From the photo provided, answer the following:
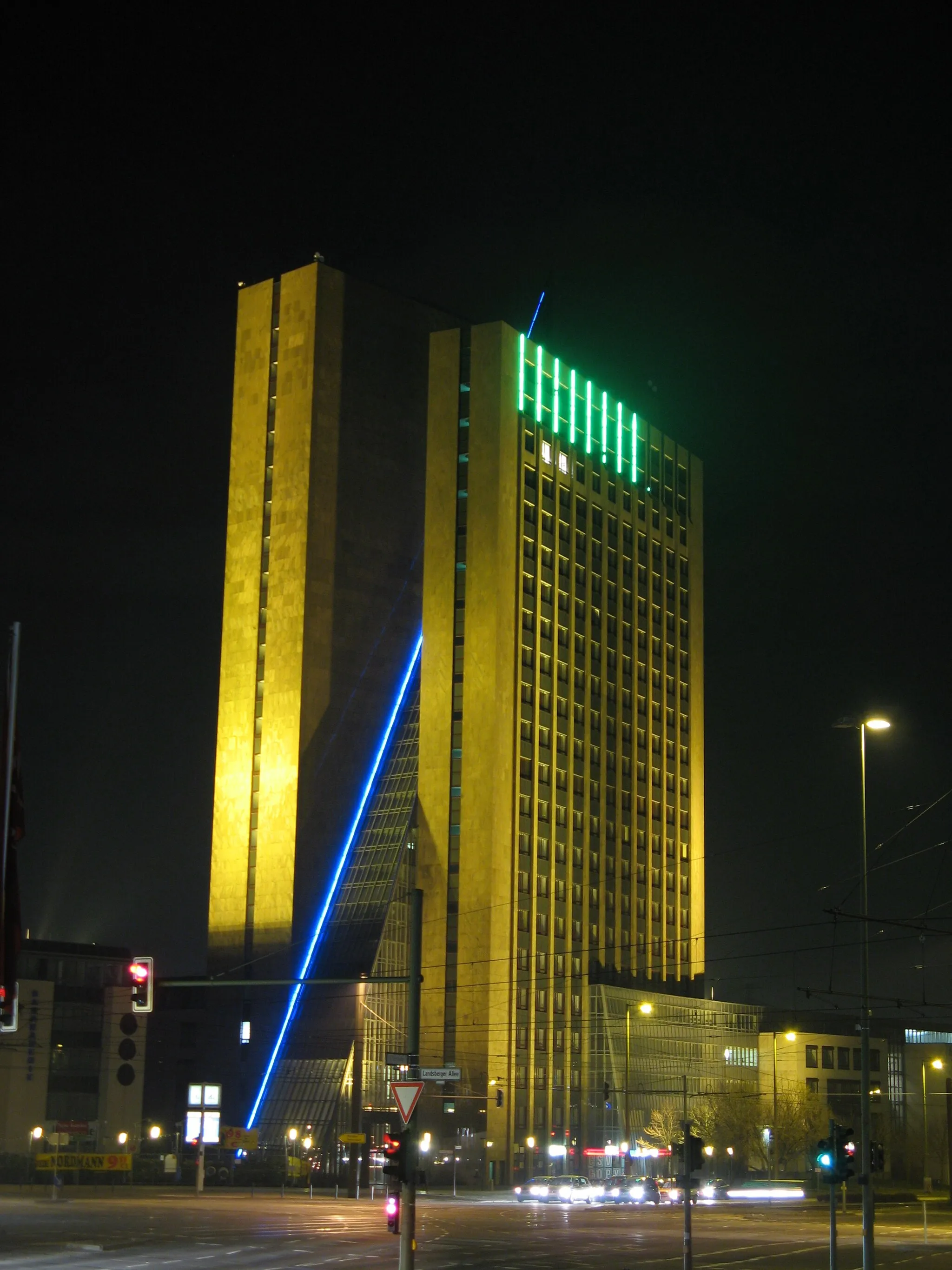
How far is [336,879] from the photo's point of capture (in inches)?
4451

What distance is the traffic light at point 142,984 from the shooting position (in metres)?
32.7

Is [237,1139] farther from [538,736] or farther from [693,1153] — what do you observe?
[693,1153]

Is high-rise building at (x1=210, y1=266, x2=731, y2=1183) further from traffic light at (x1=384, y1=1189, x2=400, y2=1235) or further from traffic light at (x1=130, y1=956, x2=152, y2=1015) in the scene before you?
traffic light at (x1=384, y1=1189, x2=400, y2=1235)

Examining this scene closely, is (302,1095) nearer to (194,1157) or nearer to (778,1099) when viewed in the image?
(194,1157)

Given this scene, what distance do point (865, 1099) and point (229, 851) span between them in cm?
8336

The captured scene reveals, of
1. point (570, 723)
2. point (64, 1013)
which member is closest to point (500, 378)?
point (570, 723)

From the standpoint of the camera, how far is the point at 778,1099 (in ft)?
374

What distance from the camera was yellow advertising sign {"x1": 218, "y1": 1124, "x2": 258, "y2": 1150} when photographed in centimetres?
9894

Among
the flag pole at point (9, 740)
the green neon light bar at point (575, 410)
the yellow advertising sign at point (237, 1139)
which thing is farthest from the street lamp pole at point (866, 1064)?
the green neon light bar at point (575, 410)

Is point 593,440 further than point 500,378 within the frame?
Yes

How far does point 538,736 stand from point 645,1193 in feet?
132

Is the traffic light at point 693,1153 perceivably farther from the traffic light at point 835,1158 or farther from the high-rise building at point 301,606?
the high-rise building at point 301,606

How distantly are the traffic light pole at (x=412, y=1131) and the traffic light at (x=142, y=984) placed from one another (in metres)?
6.18

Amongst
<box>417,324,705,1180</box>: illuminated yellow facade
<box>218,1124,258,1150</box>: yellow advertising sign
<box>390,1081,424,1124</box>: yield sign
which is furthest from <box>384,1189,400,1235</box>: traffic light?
<box>417,324,705,1180</box>: illuminated yellow facade
